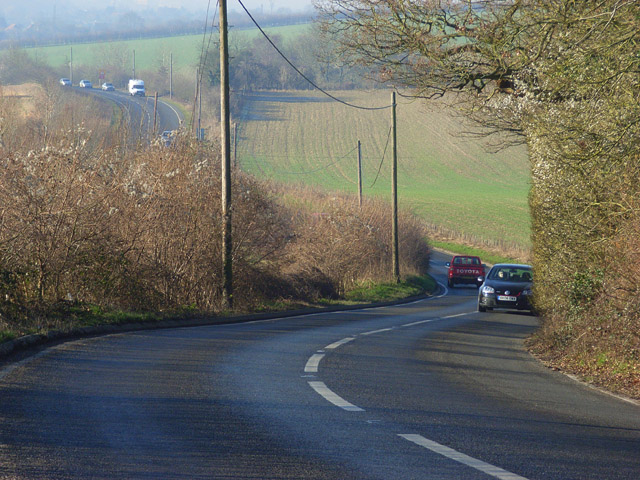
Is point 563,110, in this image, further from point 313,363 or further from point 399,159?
point 399,159

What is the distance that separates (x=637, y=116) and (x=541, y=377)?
415cm

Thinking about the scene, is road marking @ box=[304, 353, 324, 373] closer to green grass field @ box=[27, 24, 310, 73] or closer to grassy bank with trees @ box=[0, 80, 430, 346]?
grassy bank with trees @ box=[0, 80, 430, 346]

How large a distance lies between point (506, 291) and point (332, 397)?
18188 millimetres

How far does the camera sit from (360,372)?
33.2ft

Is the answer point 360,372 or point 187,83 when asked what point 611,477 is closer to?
point 360,372

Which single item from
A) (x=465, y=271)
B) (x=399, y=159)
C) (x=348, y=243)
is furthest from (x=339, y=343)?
(x=399, y=159)

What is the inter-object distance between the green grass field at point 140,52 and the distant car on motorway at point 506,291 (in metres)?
114

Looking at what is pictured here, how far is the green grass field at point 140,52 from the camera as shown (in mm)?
142500

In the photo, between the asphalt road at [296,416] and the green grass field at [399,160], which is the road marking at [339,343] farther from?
the green grass field at [399,160]

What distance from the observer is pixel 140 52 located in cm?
15962

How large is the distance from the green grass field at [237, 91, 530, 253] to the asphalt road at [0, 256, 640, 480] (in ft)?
186

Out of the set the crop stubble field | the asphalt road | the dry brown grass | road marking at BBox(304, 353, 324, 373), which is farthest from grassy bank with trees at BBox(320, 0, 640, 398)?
the crop stubble field

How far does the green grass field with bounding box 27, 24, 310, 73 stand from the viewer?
142 m

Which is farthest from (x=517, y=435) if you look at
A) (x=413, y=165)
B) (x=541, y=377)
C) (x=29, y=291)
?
(x=413, y=165)
